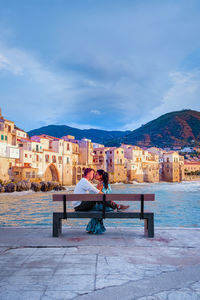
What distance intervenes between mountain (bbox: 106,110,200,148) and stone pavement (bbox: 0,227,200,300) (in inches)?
6255

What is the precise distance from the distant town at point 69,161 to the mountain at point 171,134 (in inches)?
3160

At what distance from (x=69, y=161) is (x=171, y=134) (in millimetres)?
139515

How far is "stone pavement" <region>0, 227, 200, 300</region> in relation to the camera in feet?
8.92

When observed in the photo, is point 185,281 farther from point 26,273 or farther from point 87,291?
point 26,273

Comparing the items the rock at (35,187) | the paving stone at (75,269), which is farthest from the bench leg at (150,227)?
the rock at (35,187)

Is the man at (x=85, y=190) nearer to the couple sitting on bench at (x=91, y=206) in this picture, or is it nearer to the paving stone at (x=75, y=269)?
the couple sitting on bench at (x=91, y=206)

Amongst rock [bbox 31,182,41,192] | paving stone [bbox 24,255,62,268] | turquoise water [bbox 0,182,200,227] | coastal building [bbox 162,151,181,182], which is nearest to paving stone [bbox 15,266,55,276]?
paving stone [bbox 24,255,62,268]

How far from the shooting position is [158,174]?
8200cm

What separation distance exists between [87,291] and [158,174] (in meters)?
81.6

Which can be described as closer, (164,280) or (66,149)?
(164,280)

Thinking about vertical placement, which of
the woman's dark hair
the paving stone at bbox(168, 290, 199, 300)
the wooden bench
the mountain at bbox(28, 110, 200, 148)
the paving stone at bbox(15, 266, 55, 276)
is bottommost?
the paving stone at bbox(15, 266, 55, 276)

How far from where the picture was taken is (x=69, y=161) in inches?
2205

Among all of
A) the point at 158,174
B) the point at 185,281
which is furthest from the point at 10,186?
the point at 158,174

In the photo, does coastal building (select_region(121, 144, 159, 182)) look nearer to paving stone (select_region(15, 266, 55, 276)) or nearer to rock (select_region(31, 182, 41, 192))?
rock (select_region(31, 182, 41, 192))
